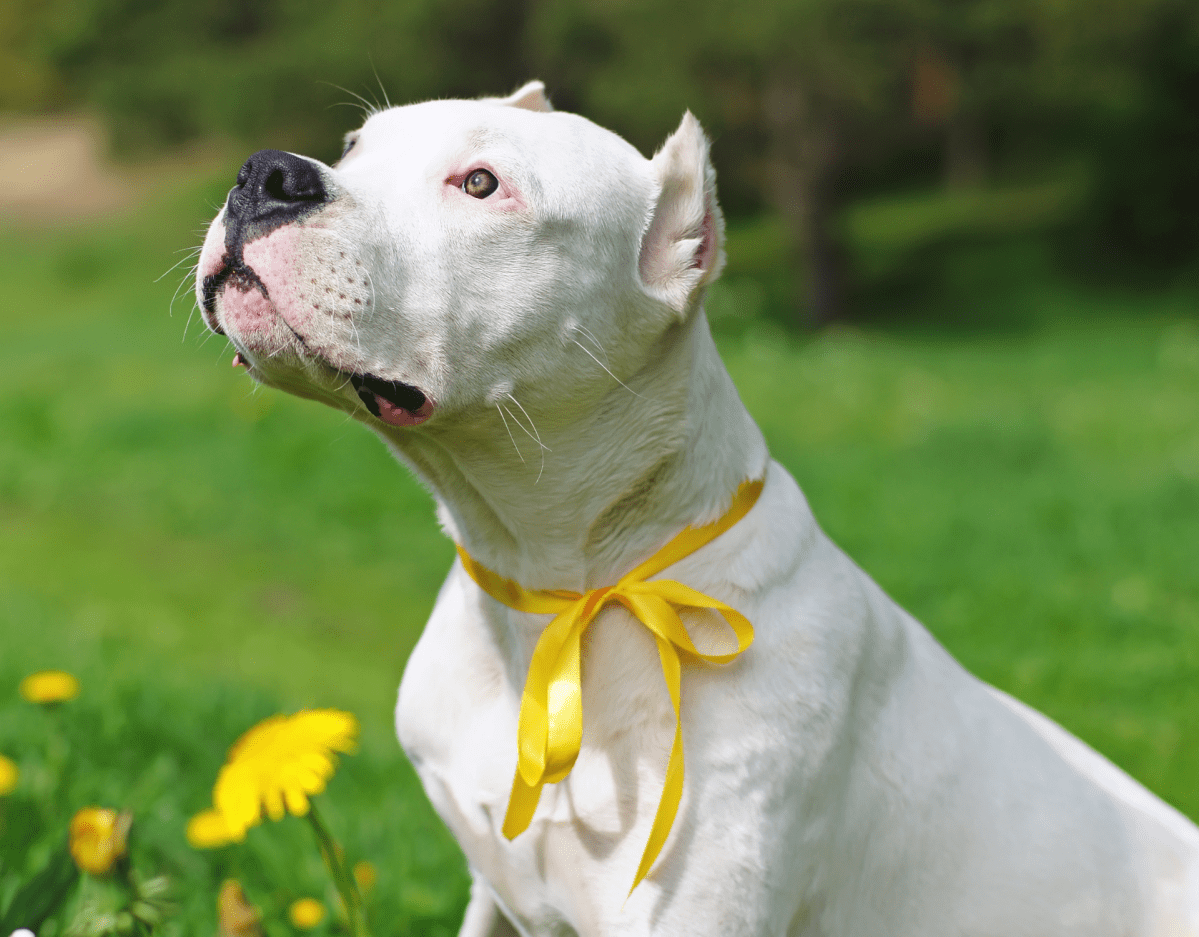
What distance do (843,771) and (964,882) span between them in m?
0.41

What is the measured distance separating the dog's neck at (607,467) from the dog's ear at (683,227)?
10cm

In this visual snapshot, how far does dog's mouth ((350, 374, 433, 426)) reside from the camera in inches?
78.0

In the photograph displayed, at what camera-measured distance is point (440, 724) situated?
2352 millimetres

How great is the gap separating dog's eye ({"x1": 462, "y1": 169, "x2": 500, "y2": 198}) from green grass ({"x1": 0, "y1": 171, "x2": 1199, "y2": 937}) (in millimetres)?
651

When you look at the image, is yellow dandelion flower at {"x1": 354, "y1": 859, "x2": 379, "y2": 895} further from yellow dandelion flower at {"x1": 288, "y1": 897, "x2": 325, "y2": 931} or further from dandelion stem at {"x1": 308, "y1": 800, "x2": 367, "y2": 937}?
dandelion stem at {"x1": 308, "y1": 800, "x2": 367, "y2": 937}

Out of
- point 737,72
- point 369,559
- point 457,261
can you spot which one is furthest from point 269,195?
point 737,72

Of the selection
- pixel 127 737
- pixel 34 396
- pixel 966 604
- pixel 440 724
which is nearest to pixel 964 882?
pixel 440 724

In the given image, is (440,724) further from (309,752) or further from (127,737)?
(127,737)

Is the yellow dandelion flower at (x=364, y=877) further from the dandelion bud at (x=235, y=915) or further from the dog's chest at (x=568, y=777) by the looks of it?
the dandelion bud at (x=235, y=915)

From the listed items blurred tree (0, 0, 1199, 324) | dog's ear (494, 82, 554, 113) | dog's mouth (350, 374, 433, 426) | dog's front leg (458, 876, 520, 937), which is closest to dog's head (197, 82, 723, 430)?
dog's mouth (350, 374, 433, 426)

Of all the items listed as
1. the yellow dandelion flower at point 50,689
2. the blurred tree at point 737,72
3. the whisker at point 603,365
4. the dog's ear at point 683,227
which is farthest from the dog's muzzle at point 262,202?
the blurred tree at point 737,72

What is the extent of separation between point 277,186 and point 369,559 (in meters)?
5.38

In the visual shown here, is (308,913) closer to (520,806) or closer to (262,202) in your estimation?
(520,806)

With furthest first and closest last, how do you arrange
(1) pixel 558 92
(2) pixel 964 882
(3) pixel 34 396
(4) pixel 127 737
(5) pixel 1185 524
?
(1) pixel 558 92 → (3) pixel 34 396 → (5) pixel 1185 524 → (4) pixel 127 737 → (2) pixel 964 882
